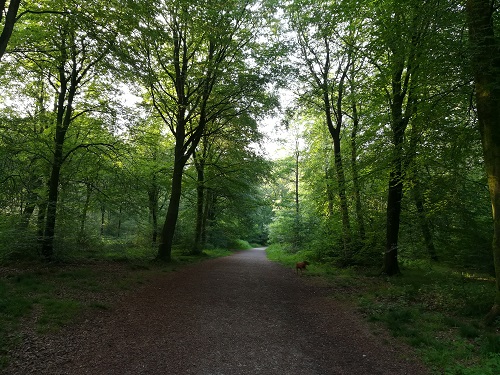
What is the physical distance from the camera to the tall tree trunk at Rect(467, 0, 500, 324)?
222 inches

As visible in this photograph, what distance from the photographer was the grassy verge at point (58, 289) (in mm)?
5473

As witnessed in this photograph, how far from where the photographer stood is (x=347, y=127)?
17.1 metres

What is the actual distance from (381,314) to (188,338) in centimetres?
434

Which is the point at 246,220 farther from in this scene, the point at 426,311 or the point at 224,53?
the point at 426,311

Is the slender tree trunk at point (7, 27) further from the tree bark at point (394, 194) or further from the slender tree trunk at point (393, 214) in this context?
the slender tree trunk at point (393, 214)

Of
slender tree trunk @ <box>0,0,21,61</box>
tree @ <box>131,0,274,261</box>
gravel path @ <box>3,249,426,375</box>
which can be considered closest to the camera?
gravel path @ <box>3,249,426,375</box>

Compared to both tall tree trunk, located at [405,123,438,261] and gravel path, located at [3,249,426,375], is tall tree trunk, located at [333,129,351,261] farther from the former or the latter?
gravel path, located at [3,249,426,375]

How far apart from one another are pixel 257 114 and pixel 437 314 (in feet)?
39.2

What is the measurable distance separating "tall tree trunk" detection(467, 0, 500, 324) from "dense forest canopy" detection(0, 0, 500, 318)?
1.1 inches

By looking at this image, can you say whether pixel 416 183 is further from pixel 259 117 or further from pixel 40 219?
pixel 40 219

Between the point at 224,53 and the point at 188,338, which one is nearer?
the point at 188,338

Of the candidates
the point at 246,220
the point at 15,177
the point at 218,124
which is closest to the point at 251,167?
Result: the point at 218,124

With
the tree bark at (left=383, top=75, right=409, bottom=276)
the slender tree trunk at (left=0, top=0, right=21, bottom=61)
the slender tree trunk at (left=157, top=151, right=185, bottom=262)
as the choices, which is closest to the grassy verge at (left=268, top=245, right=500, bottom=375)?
the tree bark at (left=383, top=75, right=409, bottom=276)

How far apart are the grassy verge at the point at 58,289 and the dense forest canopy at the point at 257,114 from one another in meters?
0.96
